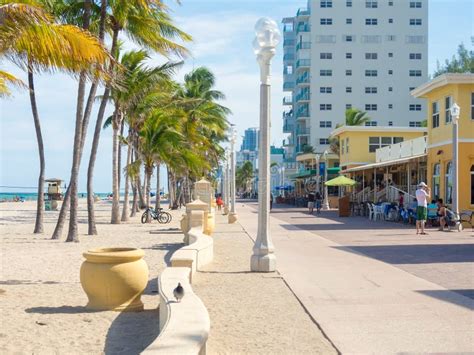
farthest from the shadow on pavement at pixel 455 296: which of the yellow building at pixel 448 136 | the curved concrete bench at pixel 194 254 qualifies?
the yellow building at pixel 448 136

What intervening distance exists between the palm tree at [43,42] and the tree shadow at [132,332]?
4588mm

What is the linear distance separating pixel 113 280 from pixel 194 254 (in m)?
2.39

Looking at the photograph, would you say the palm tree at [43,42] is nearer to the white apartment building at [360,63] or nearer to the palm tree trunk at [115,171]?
the palm tree trunk at [115,171]

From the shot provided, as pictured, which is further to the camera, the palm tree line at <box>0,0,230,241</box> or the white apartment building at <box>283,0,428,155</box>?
the white apartment building at <box>283,0,428,155</box>

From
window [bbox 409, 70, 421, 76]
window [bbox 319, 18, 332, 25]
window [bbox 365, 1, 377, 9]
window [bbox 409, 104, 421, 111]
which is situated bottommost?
window [bbox 409, 104, 421, 111]

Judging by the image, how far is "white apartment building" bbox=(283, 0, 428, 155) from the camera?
82812 mm

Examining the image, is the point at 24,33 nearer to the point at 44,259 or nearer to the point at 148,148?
the point at 44,259

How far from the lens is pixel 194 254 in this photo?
10633 millimetres

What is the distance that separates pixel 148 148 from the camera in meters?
32.6

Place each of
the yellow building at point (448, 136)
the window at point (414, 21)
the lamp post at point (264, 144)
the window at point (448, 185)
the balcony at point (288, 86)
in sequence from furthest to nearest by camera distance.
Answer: the balcony at point (288, 86) < the window at point (414, 21) < the window at point (448, 185) < the yellow building at point (448, 136) < the lamp post at point (264, 144)

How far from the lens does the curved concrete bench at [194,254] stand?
383 inches

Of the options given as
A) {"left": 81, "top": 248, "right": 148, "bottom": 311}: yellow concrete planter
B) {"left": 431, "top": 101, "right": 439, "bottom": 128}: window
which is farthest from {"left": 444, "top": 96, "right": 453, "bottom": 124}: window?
{"left": 81, "top": 248, "right": 148, "bottom": 311}: yellow concrete planter

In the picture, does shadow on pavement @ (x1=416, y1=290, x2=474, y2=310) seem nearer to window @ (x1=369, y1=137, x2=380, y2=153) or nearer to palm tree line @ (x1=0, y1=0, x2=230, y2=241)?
palm tree line @ (x1=0, y1=0, x2=230, y2=241)

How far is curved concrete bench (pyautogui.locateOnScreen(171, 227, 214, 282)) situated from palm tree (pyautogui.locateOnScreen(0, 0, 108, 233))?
3.61m
